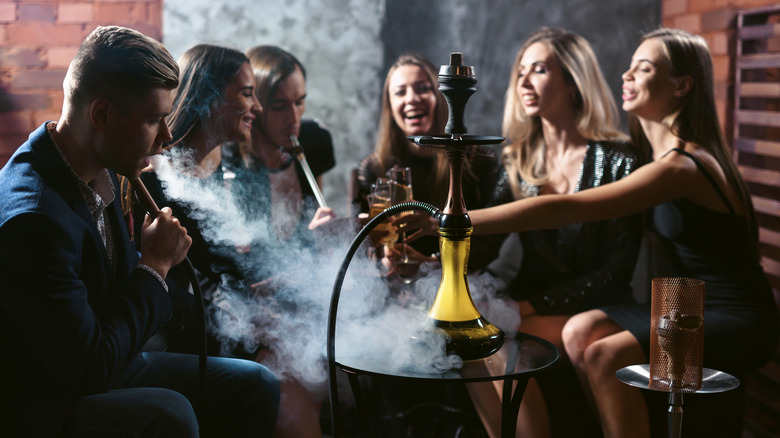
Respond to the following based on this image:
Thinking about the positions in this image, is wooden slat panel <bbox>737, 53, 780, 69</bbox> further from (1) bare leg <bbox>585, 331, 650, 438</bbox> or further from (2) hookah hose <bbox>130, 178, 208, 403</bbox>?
(2) hookah hose <bbox>130, 178, 208, 403</bbox>

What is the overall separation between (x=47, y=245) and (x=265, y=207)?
120 cm

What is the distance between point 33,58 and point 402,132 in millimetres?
1511

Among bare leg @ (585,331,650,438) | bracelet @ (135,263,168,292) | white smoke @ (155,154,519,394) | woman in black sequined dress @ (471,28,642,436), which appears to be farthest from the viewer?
woman in black sequined dress @ (471,28,642,436)

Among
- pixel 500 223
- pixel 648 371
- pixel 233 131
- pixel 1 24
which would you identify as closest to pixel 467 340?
pixel 648 371

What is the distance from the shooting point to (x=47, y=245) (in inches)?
57.2

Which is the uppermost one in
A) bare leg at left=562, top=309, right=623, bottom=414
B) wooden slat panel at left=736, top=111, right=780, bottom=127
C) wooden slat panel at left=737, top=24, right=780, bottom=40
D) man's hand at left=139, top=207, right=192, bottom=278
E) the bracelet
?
wooden slat panel at left=737, top=24, right=780, bottom=40

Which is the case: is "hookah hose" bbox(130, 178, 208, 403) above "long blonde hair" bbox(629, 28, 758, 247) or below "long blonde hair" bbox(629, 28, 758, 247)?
below

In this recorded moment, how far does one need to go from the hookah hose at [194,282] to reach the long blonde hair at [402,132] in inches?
58.1

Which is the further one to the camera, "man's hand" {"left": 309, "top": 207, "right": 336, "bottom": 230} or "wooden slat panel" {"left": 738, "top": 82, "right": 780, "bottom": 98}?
"wooden slat panel" {"left": 738, "top": 82, "right": 780, "bottom": 98}

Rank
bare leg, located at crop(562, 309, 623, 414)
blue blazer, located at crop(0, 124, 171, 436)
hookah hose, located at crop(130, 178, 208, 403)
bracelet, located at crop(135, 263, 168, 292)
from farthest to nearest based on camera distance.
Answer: bare leg, located at crop(562, 309, 623, 414) < hookah hose, located at crop(130, 178, 208, 403) < bracelet, located at crop(135, 263, 168, 292) < blue blazer, located at crop(0, 124, 171, 436)

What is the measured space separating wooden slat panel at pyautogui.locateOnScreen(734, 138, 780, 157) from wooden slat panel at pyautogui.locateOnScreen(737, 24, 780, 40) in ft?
1.52

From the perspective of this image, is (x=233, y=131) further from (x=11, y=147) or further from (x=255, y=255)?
(x=11, y=147)

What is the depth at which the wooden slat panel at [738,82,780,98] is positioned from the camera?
3.11m

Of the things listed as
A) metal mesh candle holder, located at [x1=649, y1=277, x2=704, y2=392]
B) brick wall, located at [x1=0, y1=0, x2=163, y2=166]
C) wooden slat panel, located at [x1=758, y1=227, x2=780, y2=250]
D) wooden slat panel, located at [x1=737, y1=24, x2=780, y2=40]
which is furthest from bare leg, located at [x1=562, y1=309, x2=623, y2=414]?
brick wall, located at [x1=0, y1=0, x2=163, y2=166]
